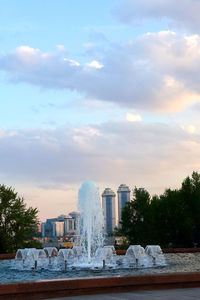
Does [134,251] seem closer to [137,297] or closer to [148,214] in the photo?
[137,297]

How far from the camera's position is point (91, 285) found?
12406 millimetres

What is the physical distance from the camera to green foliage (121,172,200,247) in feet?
160

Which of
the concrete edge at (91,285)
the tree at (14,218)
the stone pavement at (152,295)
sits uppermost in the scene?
the tree at (14,218)

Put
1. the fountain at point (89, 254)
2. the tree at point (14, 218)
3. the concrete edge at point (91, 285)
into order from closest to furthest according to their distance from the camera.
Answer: the concrete edge at point (91, 285)
the fountain at point (89, 254)
the tree at point (14, 218)

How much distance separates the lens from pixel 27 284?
38.5 ft

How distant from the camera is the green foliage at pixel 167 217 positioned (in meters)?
48.8

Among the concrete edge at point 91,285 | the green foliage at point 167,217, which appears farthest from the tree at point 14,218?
the concrete edge at point 91,285

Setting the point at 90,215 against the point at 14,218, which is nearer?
the point at 90,215

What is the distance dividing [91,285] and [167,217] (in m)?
37.8

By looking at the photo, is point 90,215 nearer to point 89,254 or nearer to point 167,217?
point 89,254

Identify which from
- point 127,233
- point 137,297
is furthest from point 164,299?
point 127,233

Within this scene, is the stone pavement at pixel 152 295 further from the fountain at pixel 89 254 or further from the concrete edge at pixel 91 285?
the fountain at pixel 89 254

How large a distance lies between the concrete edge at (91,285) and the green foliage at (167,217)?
3536cm

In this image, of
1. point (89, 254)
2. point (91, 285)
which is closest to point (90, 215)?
point (89, 254)
